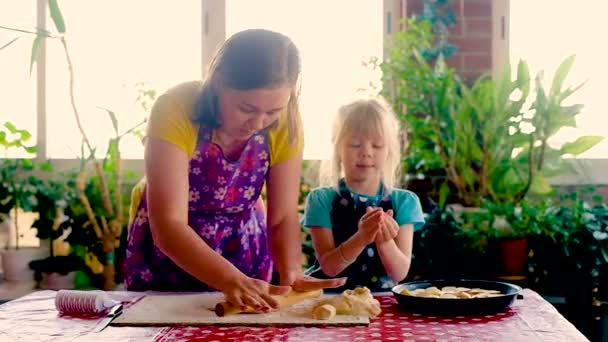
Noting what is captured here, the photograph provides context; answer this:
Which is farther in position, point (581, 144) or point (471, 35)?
point (471, 35)

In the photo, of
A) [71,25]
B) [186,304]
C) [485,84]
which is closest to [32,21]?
[71,25]

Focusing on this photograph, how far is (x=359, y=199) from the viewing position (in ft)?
7.56

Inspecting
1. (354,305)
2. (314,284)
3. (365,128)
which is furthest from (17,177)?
(354,305)

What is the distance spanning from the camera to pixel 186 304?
1.62 m

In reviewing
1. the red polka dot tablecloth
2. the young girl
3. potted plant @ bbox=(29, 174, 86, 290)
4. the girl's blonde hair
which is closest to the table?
the red polka dot tablecloth

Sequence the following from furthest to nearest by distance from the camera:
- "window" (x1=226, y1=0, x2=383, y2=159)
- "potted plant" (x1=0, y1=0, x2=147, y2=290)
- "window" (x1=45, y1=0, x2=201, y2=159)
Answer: "window" (x1=45, y1=0, x2=201, y2=159) → "window" (x1=226, y1=0, x2=383, y2=159) → "potted plant" (x1=0, y1=0, x2=147, y2=290)

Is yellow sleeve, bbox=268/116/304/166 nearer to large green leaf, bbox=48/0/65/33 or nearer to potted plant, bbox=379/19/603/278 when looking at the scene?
potted plant, bbox=379/19/603/278

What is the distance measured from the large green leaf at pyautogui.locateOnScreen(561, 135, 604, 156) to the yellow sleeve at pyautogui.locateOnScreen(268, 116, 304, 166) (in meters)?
2.09

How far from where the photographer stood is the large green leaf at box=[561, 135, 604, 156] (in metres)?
3.56

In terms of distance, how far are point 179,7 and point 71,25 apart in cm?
57

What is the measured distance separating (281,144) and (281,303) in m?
0.44

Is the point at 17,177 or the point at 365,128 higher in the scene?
the point at 365,128

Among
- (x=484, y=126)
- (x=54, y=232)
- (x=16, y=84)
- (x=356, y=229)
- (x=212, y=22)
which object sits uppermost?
(x=212, y=22)

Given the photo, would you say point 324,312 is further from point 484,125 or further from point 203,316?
point 484,125
